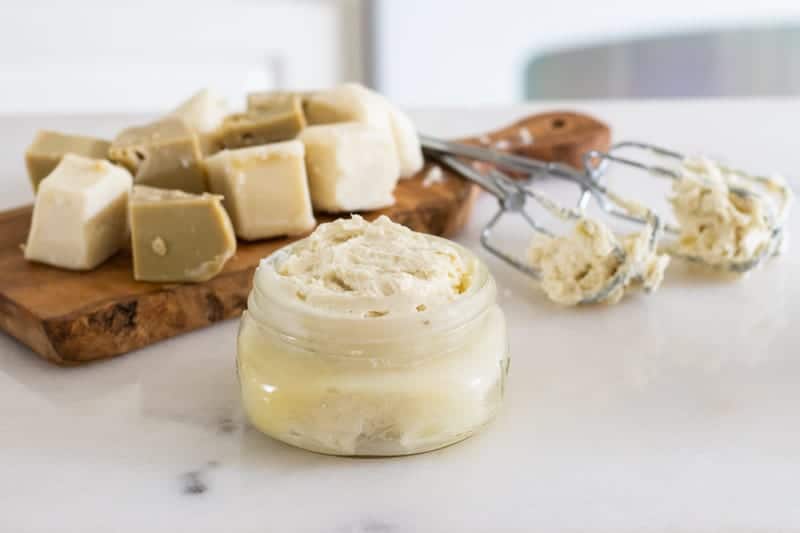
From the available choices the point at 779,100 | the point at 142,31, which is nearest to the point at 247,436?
the point at 779,100

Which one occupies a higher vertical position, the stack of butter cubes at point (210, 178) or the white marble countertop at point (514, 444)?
the stack of butter cubes at point (210, 178)

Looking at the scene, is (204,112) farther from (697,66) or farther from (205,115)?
(697,66)

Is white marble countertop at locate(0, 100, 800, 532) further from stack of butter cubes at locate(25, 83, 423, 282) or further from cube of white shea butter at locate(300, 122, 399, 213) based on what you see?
cube of white shea butter at locate(300, 122, 399, 213)

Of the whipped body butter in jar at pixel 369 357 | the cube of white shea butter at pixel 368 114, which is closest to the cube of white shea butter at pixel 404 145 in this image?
the cube of white shea butter at pixel 368 114

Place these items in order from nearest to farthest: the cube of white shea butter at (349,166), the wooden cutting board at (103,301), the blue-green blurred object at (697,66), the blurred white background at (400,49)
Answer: the wooden cutting board at (103,301)
the cube of white shea butter at (349,166)
the blurred white background at (400,49)
the blue-green blurred object at (697,66)

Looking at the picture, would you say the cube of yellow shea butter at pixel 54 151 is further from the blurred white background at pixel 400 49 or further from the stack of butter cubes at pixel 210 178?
the blurred white background at pixel 400 49

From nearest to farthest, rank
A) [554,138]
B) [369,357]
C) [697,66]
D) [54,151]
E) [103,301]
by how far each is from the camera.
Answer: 1. [369,357]
2. [103,301]
3. [54,151]
4. [554,138]
5. [697,66]

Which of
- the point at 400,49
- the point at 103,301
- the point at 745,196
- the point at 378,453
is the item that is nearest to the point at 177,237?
the point at 103,301
